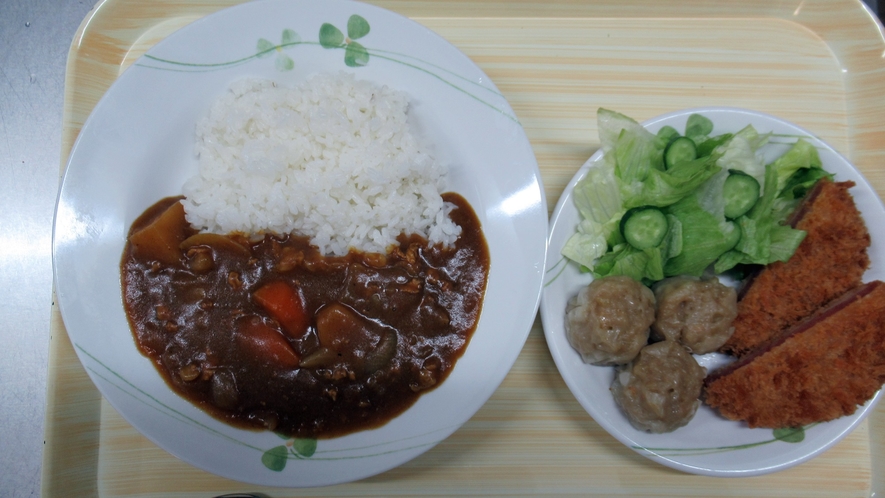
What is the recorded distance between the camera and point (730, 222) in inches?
97.3

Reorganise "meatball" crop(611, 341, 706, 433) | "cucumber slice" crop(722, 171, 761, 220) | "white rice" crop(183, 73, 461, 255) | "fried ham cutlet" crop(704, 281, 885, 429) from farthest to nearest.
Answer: "white rice" crop(183, 73, 461, 255), "cucumber slice" crop(722, 171, 761, 220), "fried ham cutlet" crop(704, 281, 885, 429), "meatball" crop(611, 341, 706, 433)

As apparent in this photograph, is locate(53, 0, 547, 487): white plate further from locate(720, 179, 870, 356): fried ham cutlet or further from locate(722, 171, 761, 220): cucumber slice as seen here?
locate(720, 179, 870, 356): fried ham cutlet

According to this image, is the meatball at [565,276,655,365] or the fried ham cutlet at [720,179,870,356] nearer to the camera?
the meatball at [565,276,655,365]

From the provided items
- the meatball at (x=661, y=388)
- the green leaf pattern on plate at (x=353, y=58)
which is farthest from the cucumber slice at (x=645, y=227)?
the green leaf pattern on plate at (x=353, y=58)

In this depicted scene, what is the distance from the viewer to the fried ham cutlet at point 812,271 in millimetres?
2520

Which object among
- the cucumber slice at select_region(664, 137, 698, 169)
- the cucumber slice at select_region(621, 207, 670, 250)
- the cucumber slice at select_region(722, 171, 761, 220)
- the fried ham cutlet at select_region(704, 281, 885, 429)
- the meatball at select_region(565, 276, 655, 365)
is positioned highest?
the cucumber slice at select_region(664, 137, 698, 169)

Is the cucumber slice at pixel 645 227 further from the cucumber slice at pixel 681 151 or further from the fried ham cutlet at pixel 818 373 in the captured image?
the fried ham cutlet at pixel 818 373

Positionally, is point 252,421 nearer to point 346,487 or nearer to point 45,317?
point 346,487

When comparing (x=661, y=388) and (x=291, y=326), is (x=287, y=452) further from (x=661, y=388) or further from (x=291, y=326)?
(x=661, y=388)

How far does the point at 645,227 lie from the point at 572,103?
1.00 meters

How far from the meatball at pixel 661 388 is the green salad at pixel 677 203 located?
17.1 inches

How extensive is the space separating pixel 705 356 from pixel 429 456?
5.57ft

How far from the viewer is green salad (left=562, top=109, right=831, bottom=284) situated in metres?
2.45

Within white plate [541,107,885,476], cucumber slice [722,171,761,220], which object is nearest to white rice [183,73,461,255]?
white plate [541,107,885,476]
